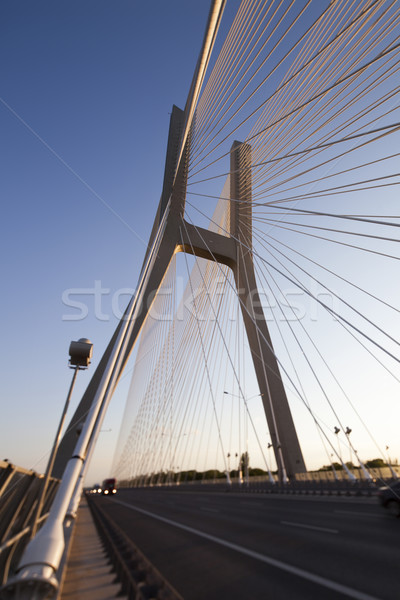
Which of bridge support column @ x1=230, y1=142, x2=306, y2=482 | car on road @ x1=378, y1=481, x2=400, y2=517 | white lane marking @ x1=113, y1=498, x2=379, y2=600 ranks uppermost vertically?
bridge support column @ x1=230, y1=142, x2=306, y2=482

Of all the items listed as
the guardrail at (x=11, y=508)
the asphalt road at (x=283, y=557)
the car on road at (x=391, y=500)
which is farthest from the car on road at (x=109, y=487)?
the guardrail at (x=11, y=508)

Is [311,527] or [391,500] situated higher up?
[391,500]

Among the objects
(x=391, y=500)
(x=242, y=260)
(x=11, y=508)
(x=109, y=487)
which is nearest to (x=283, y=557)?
(x=11, y=508)

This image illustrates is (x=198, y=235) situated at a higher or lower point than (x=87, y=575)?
higher

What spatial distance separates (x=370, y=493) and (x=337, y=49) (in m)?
17.2

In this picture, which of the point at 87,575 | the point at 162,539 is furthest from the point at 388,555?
the point at 162,539

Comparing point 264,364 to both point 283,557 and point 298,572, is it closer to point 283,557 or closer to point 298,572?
point 283,557

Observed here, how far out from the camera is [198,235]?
68.4 ft

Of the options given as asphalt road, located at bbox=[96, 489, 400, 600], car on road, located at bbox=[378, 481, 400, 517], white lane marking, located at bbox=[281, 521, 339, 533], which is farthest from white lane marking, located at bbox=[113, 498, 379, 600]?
car on road, located at bbox=[378, 481, 400, 517]

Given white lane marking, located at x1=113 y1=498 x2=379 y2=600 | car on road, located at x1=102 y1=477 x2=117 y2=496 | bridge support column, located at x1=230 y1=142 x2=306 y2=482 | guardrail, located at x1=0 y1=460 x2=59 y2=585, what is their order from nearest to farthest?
guardrail, located at x1=0 y1=460 x2=59 y2=585, white lane marking, located at x1=113 y1=498 x2=379 y2=600, bridge support column, located at x1=230 y1=142 x2=306 y2=482, car on road, located at x1=102 y1=477 x2=117 y2=496

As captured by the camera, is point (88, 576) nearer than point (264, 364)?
Yes

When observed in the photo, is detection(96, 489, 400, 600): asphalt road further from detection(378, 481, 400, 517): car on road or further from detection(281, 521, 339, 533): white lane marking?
detection(378, 481, 400, 517): car on road

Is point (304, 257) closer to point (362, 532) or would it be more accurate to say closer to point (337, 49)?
point (337, 49)

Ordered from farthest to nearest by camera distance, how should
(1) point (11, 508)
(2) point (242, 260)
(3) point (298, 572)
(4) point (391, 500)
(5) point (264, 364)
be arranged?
(2) point (242, 260)
(5) point (264, 364)
(4) point (391, 500)
(3) point (298, 572)
(1) point (11, 508)
